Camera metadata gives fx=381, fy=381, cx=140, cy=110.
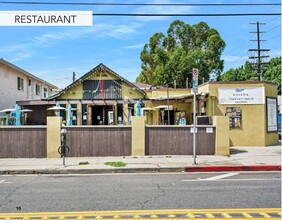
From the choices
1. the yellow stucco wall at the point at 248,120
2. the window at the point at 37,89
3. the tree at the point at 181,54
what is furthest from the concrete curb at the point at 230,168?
the tree at the point at 181,54

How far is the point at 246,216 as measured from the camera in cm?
642

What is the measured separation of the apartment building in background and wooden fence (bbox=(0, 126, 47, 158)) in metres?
12.3

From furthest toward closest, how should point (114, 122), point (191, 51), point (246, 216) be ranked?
1. point (191, 51)
2. point (114, 122)
3. point (246, 216)

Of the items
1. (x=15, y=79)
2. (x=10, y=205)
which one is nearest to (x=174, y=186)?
(x=10, y=205)

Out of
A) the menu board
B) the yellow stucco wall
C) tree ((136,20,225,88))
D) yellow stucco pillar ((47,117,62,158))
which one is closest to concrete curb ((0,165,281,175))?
yellow stucco pillar ((47,117,62,158))

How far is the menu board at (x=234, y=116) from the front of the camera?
20.8 meters

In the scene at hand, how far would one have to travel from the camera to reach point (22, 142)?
15367mm

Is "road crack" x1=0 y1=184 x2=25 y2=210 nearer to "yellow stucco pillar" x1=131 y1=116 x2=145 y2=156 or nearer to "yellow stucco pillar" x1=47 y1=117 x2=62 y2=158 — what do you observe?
"yellow stucco pillar" x1=47 y1=117 x2=62 y2=158

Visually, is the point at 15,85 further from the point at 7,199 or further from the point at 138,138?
the point at 7,199

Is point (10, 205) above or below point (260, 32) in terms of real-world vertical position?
below

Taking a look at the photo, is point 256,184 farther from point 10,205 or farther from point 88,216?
point 10,205

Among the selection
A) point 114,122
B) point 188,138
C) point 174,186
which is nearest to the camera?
point 174,186

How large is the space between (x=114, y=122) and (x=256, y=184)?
2123cm

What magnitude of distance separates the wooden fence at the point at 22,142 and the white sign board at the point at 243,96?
10.2 metres
